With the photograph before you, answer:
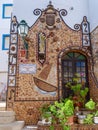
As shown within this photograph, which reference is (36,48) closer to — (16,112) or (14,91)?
(14,91)

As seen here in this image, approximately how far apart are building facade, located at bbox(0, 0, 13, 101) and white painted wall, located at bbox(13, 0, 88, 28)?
6031 millimetres

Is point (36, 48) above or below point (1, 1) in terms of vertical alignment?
below

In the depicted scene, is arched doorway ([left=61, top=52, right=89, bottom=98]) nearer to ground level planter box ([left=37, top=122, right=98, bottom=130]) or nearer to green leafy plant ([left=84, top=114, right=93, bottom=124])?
green leafy plant ([left=84, top=114, right=93, bottom=124])

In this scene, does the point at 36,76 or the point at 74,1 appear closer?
the point at 36,76

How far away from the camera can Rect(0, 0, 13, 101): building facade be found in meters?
13.4

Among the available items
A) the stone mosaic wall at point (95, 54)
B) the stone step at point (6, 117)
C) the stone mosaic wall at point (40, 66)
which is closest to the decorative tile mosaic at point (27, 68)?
the stone mosaic wall at point (40, 66)

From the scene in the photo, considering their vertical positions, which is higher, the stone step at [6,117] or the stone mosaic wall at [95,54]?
the stone mosaic wall at [95,54]

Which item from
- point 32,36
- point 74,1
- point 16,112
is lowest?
point 16,112

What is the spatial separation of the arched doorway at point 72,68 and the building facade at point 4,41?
21.8ft

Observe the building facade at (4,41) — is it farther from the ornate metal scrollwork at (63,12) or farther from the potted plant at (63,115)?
the potted plant at (63,115)

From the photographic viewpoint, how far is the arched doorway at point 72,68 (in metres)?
7.68

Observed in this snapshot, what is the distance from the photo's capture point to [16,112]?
23.5 feet

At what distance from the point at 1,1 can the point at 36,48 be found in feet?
27.5

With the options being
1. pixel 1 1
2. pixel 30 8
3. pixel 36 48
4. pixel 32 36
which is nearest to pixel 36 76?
pixel 36 48
